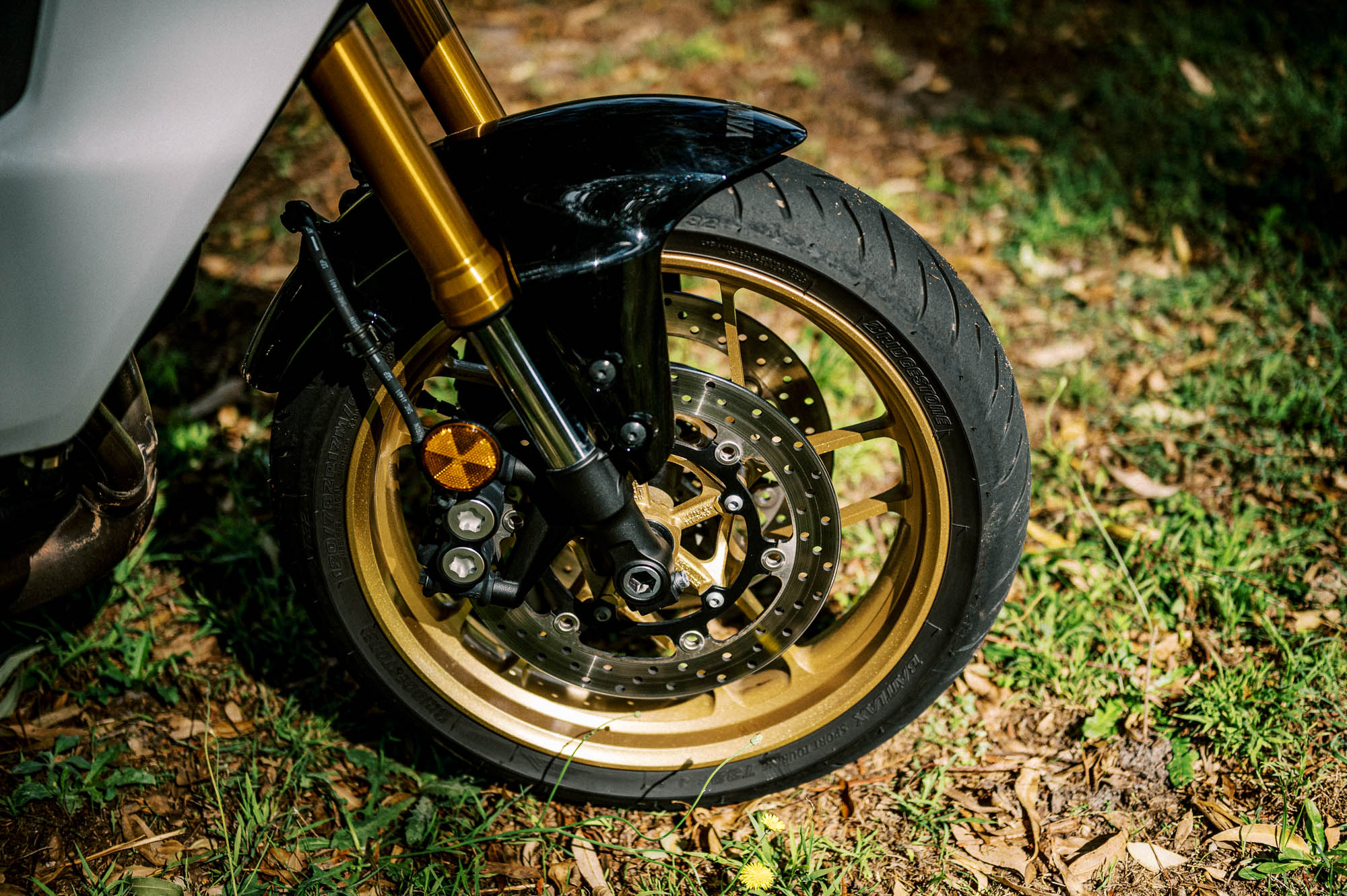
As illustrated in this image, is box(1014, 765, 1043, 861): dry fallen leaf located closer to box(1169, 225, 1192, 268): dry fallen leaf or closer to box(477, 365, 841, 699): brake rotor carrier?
box(477, 365, 841, 699): brake rotor carrier

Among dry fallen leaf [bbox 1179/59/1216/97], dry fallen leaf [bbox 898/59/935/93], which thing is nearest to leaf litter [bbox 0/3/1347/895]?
dry fallen leaf [bbox 1179/59/1216/97]

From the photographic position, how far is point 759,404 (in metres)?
1.60

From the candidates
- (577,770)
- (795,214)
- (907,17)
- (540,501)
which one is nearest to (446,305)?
(540,501)

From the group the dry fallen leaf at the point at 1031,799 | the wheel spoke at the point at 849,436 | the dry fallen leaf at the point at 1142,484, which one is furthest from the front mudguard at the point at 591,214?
the dry fallen leaf at the point at 1142,484

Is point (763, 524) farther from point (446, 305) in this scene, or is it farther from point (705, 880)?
point (446, 305)

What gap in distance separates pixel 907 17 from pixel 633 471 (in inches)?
156

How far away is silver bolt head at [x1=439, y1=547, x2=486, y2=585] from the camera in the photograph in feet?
4.83

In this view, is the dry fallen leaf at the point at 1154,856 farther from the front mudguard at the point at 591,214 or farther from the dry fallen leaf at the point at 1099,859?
the front mudguard at the point at 591,214

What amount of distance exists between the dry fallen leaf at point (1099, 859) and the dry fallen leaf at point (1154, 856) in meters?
0.02

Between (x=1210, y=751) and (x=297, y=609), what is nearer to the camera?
(x=1210, y=751)

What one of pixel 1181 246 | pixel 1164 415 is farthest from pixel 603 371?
pixel 1181 246

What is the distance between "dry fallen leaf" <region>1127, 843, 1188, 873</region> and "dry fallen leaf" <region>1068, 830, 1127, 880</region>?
0.02m

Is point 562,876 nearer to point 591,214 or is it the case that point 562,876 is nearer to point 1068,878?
point 1068,878

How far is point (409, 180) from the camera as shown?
1227 millimetres
